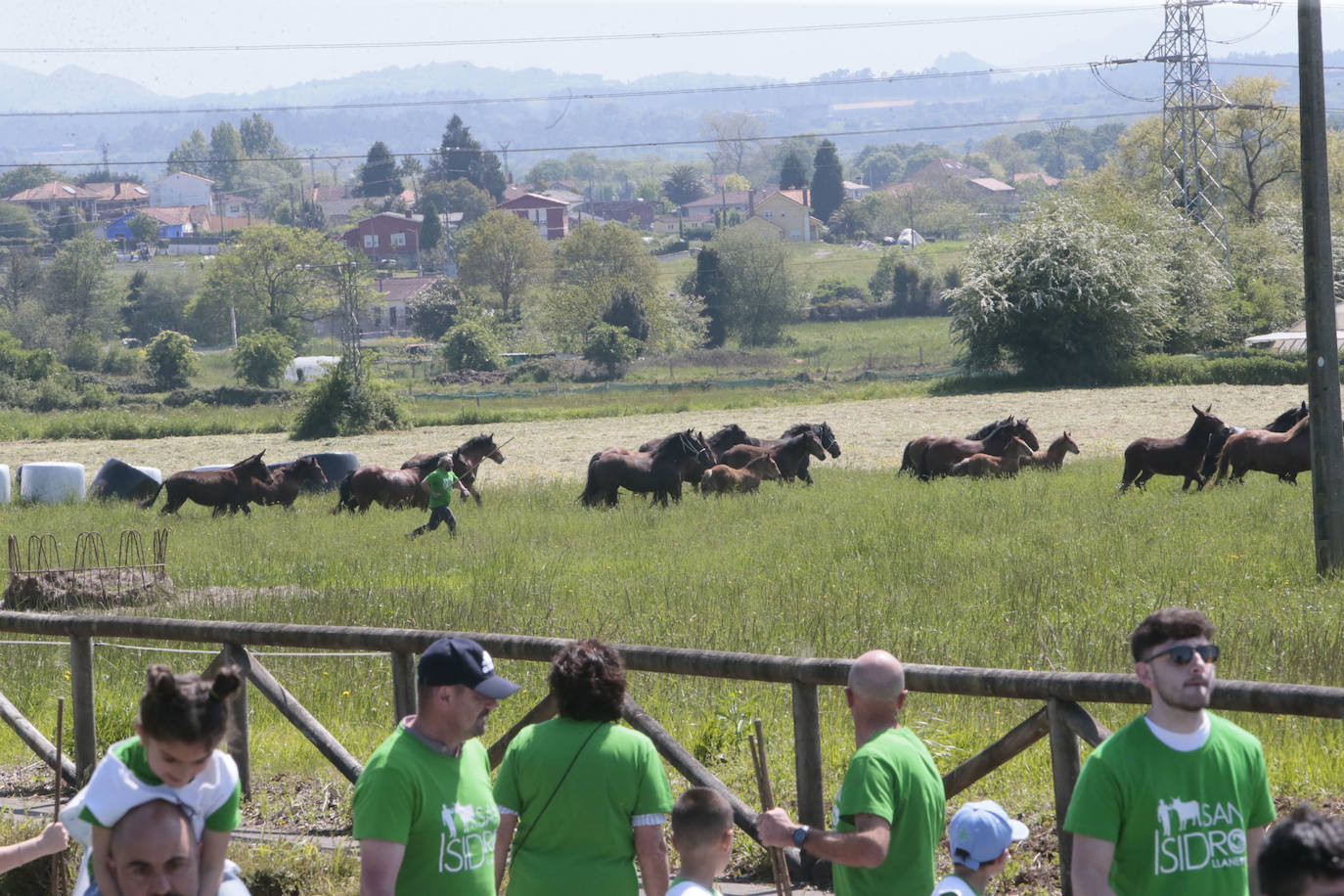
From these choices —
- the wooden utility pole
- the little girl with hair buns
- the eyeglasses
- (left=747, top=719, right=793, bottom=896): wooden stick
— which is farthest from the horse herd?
the little girl with hair buns

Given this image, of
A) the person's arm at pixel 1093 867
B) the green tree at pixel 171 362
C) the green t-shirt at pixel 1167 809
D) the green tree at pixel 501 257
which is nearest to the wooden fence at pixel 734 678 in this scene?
the green t-shirt at pixel 1167 809

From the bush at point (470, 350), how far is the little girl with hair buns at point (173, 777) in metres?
86.6

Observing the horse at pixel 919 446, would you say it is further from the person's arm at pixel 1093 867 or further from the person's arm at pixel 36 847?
the person's arm at pixel 36 847

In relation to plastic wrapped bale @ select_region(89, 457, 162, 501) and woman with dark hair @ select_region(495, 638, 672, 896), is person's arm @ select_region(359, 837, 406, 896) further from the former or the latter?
plastic wrapped bale @ select_region(89, 457, 162, 501)

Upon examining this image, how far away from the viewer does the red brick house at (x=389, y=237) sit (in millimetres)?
189250

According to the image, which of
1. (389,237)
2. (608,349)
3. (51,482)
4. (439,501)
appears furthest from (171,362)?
(389,237)

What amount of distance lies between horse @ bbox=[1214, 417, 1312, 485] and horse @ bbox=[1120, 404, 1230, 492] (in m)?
0.46

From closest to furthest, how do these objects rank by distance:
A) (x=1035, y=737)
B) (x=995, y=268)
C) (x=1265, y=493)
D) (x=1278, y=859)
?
(x=1278, y=859), (x=1035, y=737), (x=1265, y=493), (x=995, y=268)

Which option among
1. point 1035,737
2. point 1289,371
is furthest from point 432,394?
point 1035,737

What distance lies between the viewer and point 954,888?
4.15 m

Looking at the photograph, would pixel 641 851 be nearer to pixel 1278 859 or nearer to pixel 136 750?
pixel 136 750

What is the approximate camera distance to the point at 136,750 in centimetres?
410

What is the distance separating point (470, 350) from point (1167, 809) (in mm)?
88166

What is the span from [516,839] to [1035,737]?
221 centimetres
